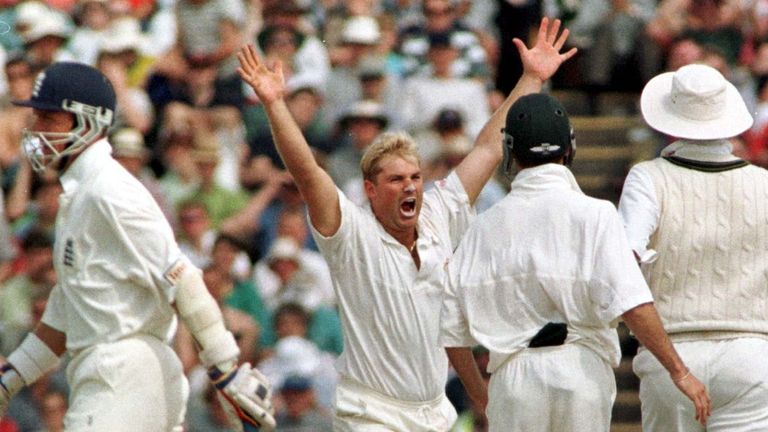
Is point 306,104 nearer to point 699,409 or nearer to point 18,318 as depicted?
point 18,318

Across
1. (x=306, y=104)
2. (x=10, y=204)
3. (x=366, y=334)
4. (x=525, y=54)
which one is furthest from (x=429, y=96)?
(x=366, y=334)

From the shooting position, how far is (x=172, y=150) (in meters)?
14.3

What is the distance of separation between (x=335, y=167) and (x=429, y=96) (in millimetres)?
927

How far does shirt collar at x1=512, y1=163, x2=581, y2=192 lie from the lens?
318 inches

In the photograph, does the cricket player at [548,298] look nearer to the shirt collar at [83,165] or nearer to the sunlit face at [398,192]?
the sunlit face at [398,192]

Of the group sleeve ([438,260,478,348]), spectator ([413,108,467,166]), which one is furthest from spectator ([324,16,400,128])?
sleeve ([438,260,478,348])

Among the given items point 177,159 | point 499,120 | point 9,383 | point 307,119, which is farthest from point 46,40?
point 499,120

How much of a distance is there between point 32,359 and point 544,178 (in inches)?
95.6

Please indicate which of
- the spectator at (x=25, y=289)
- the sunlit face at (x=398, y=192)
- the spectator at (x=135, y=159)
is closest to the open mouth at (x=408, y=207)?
the sunlit face at (x=398, y=192)

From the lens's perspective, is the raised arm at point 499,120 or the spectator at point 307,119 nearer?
the raised arm at point 499,120

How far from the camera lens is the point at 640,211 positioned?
28.2 feet

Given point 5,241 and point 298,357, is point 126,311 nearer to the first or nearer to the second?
point 298,357

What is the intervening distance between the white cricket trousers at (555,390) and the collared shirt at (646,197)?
65 centimetres

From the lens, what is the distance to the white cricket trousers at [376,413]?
8.38 m
